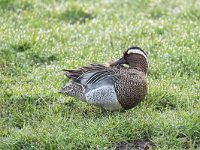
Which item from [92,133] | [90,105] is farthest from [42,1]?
[92,133]

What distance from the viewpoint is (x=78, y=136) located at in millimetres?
7016

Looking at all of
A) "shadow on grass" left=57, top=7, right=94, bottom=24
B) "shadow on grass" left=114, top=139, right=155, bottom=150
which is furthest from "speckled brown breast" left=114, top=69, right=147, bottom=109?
"shadow on grass" left=57, top=7, right=94, bottom=24

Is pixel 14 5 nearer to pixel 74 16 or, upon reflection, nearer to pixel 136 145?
pixel 74 16

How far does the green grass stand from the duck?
174mm

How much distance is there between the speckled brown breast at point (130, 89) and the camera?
298 inches

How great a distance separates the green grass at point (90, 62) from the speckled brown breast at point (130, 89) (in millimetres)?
154

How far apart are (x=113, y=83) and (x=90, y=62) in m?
1.67

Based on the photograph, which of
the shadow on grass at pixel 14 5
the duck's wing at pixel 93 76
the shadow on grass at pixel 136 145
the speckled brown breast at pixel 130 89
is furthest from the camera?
the shadow on grass at pixel 14 5

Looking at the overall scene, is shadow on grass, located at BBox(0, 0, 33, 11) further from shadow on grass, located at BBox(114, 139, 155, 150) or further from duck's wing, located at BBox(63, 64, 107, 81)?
shadow on grass, located at BBox(114, 139, 155, 150)

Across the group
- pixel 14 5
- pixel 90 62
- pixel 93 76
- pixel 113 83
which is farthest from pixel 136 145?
pixel 14 5

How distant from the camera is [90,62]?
9305mm

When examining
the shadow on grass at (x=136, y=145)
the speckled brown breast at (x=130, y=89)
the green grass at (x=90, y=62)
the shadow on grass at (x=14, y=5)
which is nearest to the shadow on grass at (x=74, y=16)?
the green grass at (x=90, y=62)

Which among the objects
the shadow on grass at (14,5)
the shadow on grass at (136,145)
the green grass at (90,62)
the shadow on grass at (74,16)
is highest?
the shadow on grass at (14,5)

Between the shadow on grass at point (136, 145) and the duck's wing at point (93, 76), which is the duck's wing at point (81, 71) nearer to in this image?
the duck's wing at point (93, 76)
